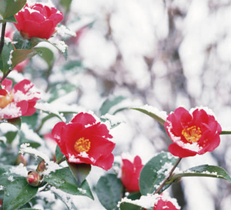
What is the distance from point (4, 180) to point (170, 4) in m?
2.14

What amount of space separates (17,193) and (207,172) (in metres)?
0.40

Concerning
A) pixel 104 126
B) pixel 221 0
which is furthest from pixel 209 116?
pixel 221 0

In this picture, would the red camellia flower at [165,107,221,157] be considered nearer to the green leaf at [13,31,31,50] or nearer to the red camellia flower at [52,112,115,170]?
the red camellia flower at [52,112,115,170]

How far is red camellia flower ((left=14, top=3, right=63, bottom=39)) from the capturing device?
2.15 feet

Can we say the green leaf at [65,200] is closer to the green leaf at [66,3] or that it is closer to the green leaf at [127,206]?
the green leaf at [127,206]

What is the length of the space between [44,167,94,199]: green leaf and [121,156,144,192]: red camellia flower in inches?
11.2

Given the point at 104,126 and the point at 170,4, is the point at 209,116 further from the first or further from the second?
the point at 170,4

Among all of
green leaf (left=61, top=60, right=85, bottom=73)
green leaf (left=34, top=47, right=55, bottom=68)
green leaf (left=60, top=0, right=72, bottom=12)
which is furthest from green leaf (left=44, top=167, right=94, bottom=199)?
green leaf (left=60, top=0, right=72, bottom=12)

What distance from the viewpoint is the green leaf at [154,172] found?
A: 82cm

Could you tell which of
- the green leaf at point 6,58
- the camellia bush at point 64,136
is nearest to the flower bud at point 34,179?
the camellia bush at point 64,136

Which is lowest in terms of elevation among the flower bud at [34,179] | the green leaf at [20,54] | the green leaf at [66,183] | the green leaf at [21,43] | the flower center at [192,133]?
the flower bud at [34,179]

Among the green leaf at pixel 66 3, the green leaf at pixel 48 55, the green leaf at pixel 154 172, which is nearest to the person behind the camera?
the green leaf at pixel 154 172

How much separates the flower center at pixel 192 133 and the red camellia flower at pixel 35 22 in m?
0.36

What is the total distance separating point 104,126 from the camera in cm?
66
